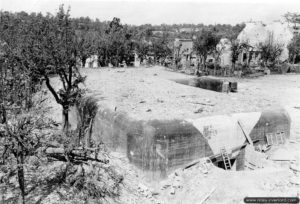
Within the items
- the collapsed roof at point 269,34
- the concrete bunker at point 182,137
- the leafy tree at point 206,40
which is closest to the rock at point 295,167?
the concrete bunker at point 182,137

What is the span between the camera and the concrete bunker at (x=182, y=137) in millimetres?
11766

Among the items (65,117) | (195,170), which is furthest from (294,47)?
(65,117)

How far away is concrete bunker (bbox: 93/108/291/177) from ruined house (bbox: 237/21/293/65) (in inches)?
1348

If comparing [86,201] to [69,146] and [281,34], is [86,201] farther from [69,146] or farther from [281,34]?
[281,34]

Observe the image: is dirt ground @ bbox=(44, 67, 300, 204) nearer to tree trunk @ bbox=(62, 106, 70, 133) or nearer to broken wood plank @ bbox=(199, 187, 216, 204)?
broken wood plank @ bbox=(199, 187, 216, 204)

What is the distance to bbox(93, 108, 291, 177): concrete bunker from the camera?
1177 cm

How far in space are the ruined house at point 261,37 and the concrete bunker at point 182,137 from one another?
3425 cm

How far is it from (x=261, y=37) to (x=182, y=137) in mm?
46524

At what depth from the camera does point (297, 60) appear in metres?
49.2

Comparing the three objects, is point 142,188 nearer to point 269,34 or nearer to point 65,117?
point 65,117

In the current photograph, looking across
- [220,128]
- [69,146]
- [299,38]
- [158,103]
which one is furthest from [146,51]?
[69,146]

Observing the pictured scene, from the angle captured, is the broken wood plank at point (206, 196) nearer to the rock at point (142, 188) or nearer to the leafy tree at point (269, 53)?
the rock at point (142, 188)

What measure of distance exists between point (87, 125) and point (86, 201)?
18.8 feet

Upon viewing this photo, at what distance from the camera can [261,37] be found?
5294 cm
